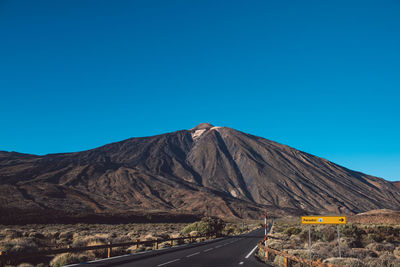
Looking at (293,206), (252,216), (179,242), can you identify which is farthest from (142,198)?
(179,242)

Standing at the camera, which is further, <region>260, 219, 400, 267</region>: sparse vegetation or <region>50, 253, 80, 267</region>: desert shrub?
<region>50, 253, 80, 267</region>: desert shrub

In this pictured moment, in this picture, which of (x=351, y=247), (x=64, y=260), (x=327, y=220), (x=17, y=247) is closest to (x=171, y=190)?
(x=351, y=247)

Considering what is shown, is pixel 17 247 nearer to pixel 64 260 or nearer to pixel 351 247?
pixel 64 260

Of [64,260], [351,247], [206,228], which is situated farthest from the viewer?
[206,228]

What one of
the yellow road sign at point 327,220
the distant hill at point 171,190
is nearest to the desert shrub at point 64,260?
the yellow road sign at point 327,220

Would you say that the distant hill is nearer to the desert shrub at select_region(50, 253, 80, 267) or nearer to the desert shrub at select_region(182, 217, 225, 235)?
the desert shrub at select_region(182, 217, 225, 235)

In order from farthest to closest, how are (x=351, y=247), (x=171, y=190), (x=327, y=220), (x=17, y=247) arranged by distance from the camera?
(x=171, y=190)
(x=351, y=247)
(x=17, y=247)
(x=327, y=220)

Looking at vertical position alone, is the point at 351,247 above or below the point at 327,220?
below

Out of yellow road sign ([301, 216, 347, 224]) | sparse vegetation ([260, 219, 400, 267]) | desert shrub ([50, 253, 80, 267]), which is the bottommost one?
desert shrub ([50, 253, 80, 267])

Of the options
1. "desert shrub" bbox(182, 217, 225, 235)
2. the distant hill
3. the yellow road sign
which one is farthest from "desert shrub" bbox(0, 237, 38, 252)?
the distant hill

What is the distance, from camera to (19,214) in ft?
229

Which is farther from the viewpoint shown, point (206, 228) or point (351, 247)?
point (206, 228)

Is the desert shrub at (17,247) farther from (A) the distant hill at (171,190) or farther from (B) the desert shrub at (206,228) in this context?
(A) the distant hill at (171,190)

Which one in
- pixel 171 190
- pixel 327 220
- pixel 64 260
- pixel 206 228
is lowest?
pixel 206 228
